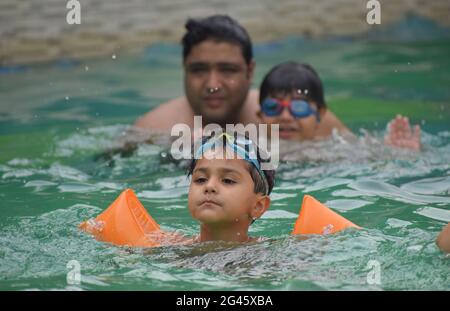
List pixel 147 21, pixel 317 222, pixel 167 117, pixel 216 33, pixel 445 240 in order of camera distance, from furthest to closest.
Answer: pixel 147 21 → pixel 167 117 → pixel 216 33 → pixel 317 222 → pixel 445 240

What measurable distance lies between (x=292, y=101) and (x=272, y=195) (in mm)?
1298

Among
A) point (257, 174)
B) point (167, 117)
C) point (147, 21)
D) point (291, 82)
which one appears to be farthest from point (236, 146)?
point (147, 21)

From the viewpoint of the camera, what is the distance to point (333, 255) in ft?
17.0

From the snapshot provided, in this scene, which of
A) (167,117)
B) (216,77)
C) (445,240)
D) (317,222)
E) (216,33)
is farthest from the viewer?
(167,117)

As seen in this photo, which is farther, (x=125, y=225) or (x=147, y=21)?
(x=147, y=21)

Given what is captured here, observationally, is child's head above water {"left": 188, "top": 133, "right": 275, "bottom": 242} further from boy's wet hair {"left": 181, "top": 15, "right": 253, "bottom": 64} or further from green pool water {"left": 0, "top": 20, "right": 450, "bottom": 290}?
boy's wet hair {"left": 181, "top": 15, "right": 253, "bottom": 64}

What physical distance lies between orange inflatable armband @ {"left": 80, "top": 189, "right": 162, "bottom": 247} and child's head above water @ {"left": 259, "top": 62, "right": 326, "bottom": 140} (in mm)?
2383

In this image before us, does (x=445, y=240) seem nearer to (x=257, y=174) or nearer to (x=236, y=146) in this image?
(x=257, y=174)

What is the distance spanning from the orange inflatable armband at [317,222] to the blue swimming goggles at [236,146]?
1.09ft

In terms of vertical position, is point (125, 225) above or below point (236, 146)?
below

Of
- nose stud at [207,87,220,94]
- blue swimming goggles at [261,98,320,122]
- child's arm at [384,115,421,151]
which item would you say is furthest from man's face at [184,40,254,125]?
child's arm at [384,115,421,151]

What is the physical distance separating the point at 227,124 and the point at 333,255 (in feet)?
11.1

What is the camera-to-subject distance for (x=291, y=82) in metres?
7.98

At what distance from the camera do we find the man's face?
8.09 metres
